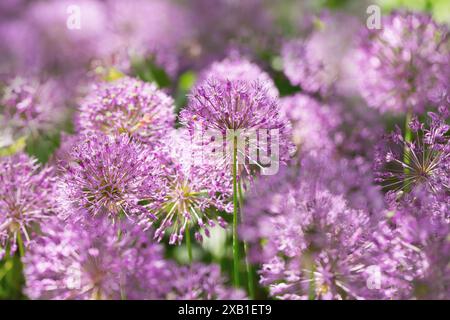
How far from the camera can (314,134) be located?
0.81 metres

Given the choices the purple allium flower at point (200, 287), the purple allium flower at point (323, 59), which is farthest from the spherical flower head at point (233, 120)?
the purple allium flower at point (323, 59)

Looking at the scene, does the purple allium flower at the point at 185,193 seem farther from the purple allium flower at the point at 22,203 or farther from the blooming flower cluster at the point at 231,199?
the purple allium flower at the point at 22,203

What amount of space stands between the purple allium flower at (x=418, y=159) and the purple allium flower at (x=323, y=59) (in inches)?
12.0

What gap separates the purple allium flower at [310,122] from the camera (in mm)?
782

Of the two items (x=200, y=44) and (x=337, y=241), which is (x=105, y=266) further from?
(x=200, y=44)

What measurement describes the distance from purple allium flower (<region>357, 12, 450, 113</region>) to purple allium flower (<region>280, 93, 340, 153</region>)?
0.07 m

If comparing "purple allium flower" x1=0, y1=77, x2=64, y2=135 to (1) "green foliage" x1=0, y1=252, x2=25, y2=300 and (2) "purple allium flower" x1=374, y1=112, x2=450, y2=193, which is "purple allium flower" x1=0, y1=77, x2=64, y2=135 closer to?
(1) "green foliage" x1=0, y1=252, x2=25, y2=300

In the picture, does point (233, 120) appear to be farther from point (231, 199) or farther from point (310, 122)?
point (310, 122)

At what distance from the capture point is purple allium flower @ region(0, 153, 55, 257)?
0.66 metres

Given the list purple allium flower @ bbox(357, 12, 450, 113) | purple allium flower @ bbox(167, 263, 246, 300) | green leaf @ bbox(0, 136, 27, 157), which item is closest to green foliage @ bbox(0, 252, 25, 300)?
green leaf @ bbox(0, 136, 27, 157)

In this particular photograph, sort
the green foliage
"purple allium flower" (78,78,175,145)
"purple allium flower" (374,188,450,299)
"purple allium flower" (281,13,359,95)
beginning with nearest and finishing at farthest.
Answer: "purple allium flower" (374,188,450,299) → "purple allium flower" (78,78,175,145) → the green foliage → "purple allium flower" (281,13,359,95)

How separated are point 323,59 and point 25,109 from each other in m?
0.48
